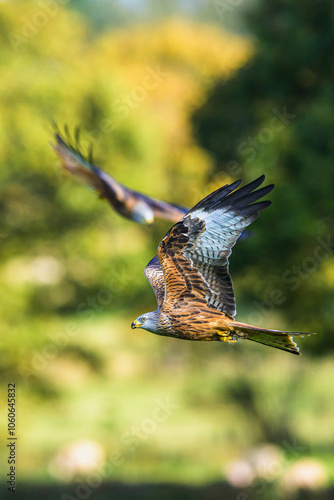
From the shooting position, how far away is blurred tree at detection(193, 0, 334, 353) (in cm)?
1112

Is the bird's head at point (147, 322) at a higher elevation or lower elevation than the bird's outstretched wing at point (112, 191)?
lower

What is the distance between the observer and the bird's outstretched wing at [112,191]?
582cm

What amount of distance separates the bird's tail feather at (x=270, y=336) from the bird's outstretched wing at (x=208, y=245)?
128 mm

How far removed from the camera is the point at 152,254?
13.4 metres

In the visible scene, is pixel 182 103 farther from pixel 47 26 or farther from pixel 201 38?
pixel 201 38

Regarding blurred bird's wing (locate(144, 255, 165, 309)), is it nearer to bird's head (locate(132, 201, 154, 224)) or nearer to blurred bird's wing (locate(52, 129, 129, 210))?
bird's head (locate(132, 201, 154, 224))

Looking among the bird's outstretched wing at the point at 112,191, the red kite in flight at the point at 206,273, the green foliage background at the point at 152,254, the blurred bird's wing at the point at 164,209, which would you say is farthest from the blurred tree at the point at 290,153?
the red kite in flight at the point at 206,273

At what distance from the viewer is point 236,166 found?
12.4 metres

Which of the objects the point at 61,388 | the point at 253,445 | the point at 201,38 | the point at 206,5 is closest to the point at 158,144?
the point at 61,388

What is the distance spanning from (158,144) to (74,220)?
7.98ft

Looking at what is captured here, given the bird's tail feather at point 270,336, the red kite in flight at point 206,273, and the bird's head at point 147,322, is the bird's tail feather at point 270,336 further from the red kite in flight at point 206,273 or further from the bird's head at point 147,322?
the bird's head at point 147,322

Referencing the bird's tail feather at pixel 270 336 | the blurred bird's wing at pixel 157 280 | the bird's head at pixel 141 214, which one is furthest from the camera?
the bird's head at pixel 141 214

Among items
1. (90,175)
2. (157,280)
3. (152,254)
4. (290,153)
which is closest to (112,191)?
(90,175)

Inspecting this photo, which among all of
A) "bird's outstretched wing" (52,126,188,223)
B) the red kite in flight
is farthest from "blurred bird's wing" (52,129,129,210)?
the red kite in flight
